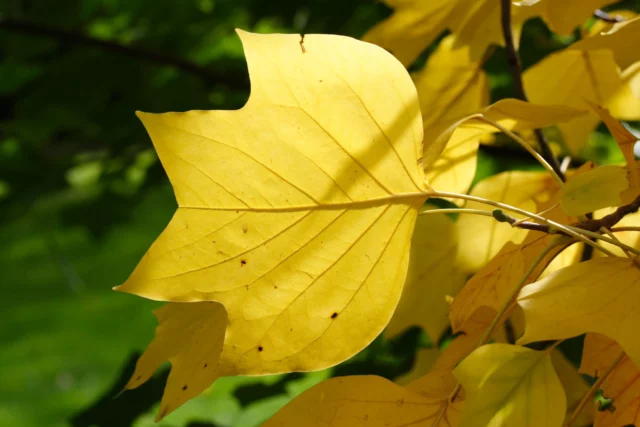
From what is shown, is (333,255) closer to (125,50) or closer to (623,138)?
(623,138)

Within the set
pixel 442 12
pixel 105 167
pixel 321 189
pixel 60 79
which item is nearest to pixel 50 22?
pixel 60 79

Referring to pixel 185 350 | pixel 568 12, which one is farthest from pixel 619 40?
pixel 185 350

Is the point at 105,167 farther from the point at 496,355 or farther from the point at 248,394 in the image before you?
the point at 496,355

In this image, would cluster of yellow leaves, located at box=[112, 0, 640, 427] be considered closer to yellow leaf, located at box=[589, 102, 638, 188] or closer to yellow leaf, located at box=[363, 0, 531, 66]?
yellow leaf, located at box=[589, 102, 638, 188]

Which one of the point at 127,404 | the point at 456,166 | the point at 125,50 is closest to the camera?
the point at 456,166

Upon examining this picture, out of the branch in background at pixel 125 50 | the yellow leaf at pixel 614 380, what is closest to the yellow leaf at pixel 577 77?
the yellow leaf at pixel 614 380

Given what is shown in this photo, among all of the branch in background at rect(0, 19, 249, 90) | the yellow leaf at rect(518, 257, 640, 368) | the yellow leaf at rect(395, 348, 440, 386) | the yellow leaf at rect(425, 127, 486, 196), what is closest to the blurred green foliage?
the branch in background at rect(0, 19, 249, 90)
